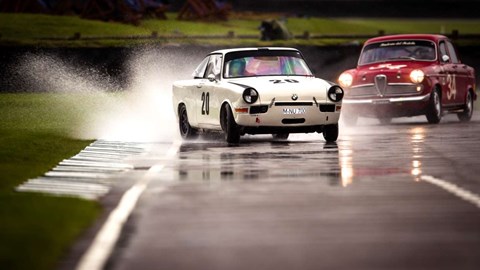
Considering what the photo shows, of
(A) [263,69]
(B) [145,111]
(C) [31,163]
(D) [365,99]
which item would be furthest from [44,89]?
(C) [31,163]

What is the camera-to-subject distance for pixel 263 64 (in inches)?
944

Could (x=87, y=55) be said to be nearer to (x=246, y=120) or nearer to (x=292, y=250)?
(x=246, y=120)

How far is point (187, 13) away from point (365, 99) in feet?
154

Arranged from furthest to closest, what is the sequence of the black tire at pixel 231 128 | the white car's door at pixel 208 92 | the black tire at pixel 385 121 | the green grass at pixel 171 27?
1. the green grass at pixel 171 27
2. the black tire at pixel 385 121
3. the white car's door at pixel 208 92
4. the black tire at pixel 231 128

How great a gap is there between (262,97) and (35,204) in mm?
9266

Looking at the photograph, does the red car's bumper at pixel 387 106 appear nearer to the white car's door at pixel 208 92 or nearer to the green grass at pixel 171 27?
the white car's door at pixel 208 92

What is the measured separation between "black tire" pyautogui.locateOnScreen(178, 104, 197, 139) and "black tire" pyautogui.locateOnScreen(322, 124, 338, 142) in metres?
2.66

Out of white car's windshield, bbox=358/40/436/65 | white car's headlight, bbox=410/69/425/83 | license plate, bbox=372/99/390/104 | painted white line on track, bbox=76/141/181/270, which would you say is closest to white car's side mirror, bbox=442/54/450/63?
white car's windshield, bbox=358/40/436/65

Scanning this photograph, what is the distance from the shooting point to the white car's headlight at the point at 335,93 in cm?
2283

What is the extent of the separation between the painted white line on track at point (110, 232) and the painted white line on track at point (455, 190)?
2.76 m

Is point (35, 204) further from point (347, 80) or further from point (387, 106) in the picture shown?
point (347, 80)

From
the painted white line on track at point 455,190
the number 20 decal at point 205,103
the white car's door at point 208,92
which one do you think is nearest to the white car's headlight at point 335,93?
the white car's door at point 208,92

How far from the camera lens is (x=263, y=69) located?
940 inches

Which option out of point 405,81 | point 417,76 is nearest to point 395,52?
point 405,81
